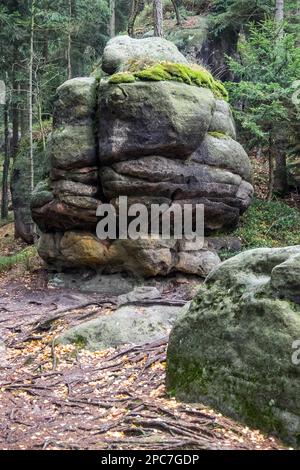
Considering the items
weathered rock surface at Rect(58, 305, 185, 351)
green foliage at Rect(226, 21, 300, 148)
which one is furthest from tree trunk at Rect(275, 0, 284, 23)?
weathered rock surface at Rect(58, 305, 185, 351)

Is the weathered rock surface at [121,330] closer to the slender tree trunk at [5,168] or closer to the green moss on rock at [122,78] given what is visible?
the green moss on rock at [122,78]

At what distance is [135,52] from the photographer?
13.7m

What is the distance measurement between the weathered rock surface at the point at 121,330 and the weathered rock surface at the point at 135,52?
7.83 meters

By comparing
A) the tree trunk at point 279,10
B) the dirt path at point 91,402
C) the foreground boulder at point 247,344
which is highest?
the tree trunk at point 279,10

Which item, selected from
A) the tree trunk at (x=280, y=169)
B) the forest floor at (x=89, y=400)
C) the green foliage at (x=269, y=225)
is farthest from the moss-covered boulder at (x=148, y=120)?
the tree trunk at (x=280, y=169)

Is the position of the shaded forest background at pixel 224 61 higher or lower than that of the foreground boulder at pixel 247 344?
higher

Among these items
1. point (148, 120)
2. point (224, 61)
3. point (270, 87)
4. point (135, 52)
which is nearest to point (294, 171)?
point (270, 87)

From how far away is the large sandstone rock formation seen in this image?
12.1 m

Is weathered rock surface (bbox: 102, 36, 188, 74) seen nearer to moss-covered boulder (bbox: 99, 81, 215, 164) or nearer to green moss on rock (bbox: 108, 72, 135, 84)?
green moss on rock (bbox: 108, 72, 135, 84)

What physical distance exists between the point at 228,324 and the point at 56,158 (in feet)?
29.1

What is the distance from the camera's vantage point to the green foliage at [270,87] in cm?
1523

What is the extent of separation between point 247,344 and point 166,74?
9220mm

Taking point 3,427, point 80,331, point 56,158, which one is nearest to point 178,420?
point 3,427

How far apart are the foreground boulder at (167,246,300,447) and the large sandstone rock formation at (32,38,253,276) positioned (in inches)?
268
